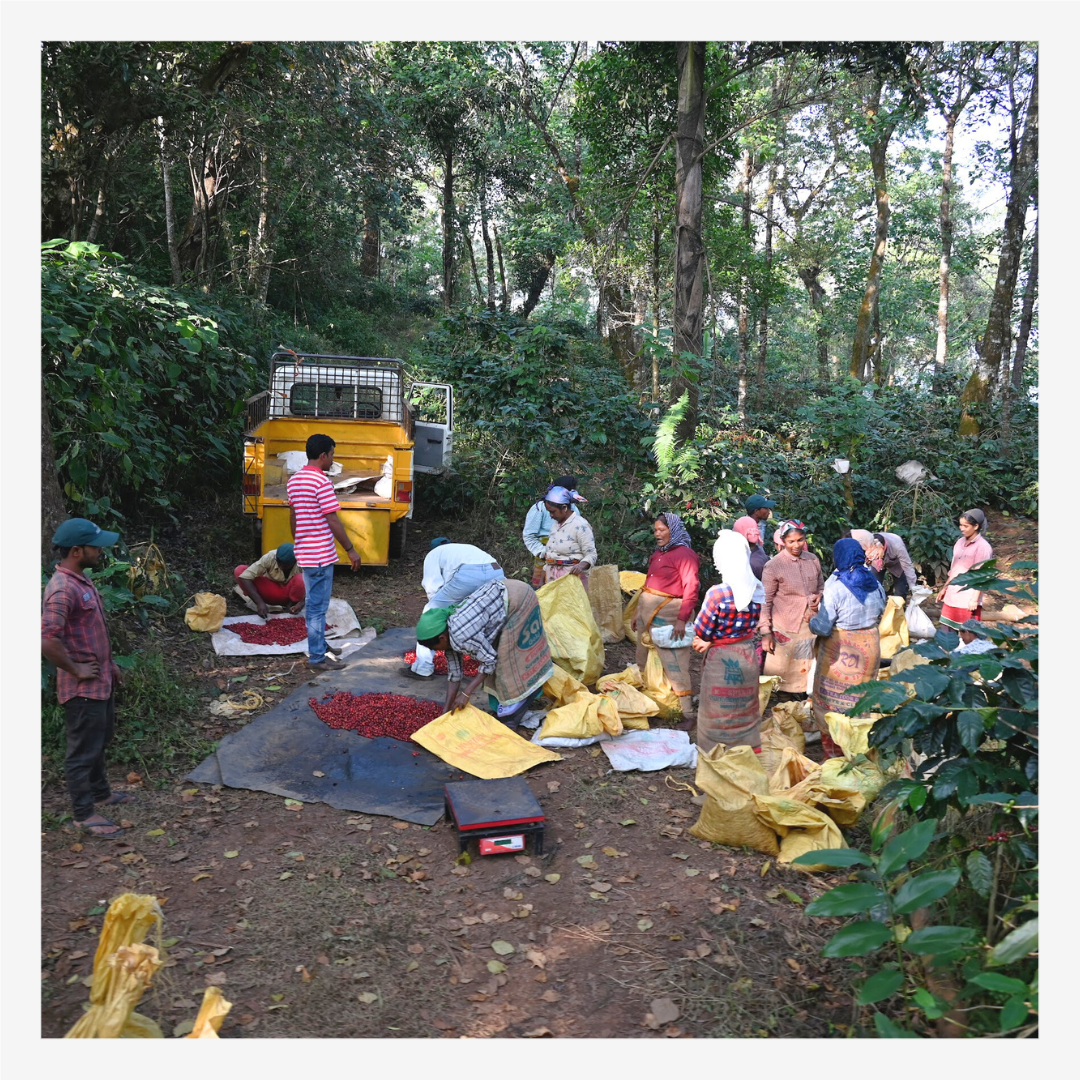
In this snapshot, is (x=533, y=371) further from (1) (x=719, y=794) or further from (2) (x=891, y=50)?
(1) (x=719, y=794)

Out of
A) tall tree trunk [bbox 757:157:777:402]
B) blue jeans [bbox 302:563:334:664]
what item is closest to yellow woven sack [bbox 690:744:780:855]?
blue jeans [bbox 302:563:334:664]

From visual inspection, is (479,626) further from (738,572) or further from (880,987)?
(880,987)

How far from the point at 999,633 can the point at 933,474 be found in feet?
31.3

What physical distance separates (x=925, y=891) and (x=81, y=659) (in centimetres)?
380

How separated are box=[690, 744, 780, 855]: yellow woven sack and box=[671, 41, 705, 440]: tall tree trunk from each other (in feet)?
16.8

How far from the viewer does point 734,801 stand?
167 inches

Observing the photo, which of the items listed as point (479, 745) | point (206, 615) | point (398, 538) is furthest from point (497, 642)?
point (398, 538)

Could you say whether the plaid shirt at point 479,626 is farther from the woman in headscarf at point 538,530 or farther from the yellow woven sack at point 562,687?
the woman in headscarf at point 538,530

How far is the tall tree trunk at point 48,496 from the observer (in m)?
5.27

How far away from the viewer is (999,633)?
3227 mm

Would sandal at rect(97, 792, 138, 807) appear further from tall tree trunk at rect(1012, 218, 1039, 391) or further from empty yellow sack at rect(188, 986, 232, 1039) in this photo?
tall tree trunk at rect(1012, 218, 1039, 391)

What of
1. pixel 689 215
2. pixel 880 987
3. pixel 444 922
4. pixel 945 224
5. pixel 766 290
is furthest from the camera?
pixel 945 224

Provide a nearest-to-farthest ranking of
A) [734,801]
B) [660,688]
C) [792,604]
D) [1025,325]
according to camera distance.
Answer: [734,801], [660,688], [792,604], [1025,325]

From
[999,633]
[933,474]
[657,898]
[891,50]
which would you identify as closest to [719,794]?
[657,898]
